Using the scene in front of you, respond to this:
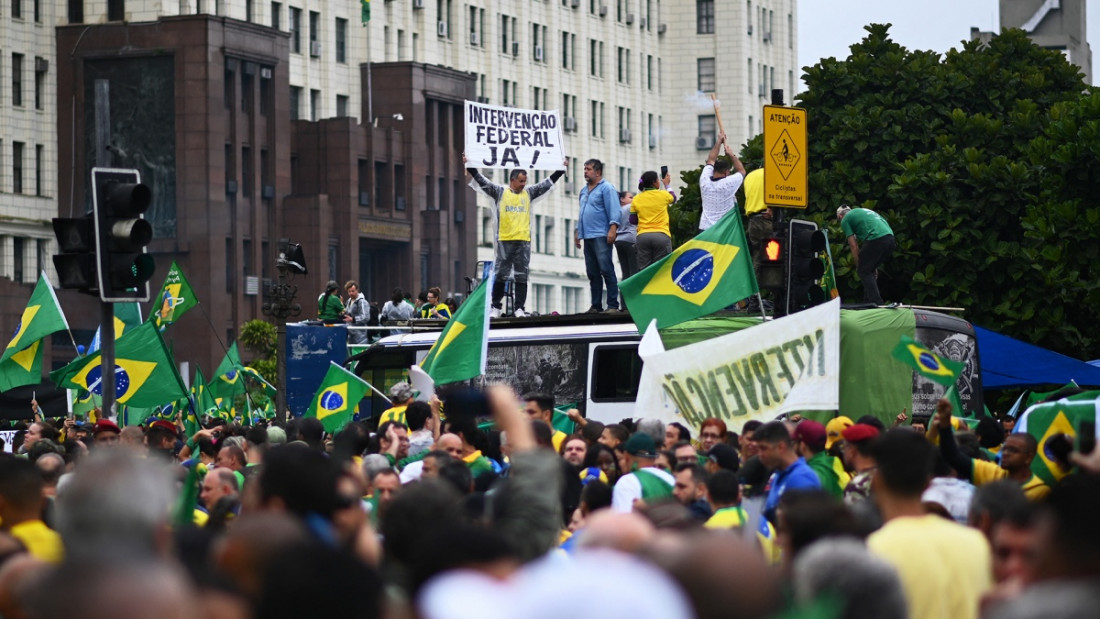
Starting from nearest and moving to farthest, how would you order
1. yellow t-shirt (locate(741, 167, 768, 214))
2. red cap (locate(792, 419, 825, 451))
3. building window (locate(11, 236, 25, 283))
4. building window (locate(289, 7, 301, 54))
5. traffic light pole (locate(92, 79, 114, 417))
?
red cap (locate(792, 419, 825, 451)) → traffic light pole (locate(92, 79, 114, 417)) → yellow t-shirt (locate(741, 167, 768, 214)) → building window (locate(11, 236, 25, 283)) → building window (locate(289, 7, 301, 54))

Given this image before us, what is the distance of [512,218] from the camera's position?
2338 centimetres

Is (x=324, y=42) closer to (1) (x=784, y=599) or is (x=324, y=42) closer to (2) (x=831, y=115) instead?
(2) (x=831, y=115)

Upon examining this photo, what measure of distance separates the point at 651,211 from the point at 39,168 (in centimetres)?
4691

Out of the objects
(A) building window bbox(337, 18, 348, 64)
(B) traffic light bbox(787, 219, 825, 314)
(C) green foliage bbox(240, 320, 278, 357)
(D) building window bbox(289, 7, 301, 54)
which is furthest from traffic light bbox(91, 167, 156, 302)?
(A) building window bbox(337, 18, 348, 64)

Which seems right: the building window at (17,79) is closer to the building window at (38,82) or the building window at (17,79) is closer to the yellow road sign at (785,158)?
the building window at (38,82)

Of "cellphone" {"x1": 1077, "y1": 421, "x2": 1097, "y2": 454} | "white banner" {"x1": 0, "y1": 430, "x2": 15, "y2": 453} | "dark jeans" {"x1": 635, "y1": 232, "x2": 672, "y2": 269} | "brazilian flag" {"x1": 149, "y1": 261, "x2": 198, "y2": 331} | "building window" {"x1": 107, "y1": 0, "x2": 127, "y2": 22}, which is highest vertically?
"building window" {"x1": 107, "y1": 0, "x2": 127, "y2": 22}

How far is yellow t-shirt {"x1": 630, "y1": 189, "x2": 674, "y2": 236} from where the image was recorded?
75.3ft

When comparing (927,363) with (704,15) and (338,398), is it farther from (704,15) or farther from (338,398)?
(704,15)

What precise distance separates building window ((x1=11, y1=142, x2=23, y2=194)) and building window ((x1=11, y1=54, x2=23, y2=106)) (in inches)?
56.3

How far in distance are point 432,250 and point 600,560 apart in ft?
234

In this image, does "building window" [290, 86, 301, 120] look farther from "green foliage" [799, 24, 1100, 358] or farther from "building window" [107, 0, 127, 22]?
"green foliage" [799, 24, 1100, 358]

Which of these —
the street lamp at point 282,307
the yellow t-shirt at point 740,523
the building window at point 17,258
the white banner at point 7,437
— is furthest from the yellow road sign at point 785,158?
the building window at point 17,258

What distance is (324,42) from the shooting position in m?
76.1

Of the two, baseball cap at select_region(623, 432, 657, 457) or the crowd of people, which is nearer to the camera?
the crowd of people
